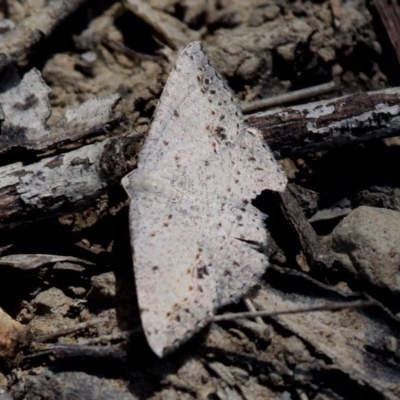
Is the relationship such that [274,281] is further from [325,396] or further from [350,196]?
[350,196]

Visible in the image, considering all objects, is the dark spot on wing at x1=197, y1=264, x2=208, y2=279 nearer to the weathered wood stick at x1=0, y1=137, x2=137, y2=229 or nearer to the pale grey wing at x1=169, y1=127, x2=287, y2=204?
the pale grey wing at x1=169, y1=127, x2=287, y2=204

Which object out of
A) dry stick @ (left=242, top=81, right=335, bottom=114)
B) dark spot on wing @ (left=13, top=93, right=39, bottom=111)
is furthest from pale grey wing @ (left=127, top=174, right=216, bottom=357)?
dark spot on wing @ (left=13, top=93, right=39, bottom=111)

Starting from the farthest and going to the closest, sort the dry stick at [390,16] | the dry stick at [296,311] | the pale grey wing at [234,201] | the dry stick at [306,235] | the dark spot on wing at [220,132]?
the dry stick at [390,16] < the dark spot on wing at [220,132] < the dry stick at [306,235] < the pale grey wing at [234,201] < the dry stick at [296,311]

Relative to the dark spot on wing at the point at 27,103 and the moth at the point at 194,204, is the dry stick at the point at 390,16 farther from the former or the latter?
the dark spot on wing at the point at 27,103

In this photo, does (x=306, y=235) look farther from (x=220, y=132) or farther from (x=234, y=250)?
(x=220, y=132)

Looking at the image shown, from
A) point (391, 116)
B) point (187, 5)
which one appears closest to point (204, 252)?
point (391, 116)

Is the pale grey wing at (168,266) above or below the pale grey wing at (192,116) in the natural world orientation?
below

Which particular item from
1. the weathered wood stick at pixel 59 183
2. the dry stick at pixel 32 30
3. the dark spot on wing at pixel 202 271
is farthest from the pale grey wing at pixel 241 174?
the dry stick at pixel 32 30
